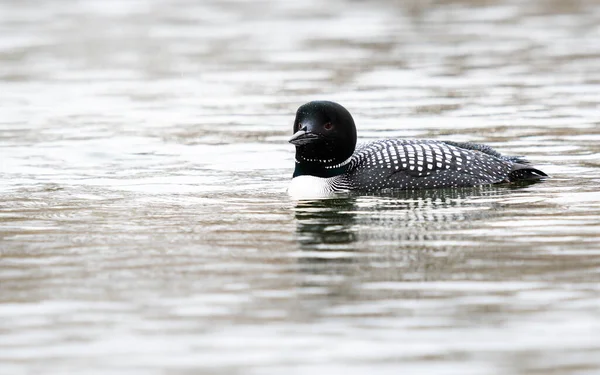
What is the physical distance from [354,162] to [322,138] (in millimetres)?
361

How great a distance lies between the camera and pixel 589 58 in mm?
19562

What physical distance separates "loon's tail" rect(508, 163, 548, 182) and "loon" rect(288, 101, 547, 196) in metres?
0.22

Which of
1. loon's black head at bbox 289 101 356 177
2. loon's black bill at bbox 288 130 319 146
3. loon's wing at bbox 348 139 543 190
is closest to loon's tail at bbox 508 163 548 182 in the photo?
loon's wing at bbox 348 139 543 190

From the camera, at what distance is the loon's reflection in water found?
24.9 ft

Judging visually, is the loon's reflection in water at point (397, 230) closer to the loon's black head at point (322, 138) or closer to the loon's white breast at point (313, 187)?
the loon's white breast at point (313, 187)

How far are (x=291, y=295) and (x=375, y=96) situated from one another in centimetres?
986

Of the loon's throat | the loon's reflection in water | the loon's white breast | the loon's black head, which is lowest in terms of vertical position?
the loon's reflection in water

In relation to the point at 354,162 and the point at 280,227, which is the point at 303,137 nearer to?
the point at 354,162

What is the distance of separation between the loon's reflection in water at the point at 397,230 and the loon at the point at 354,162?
99 mm

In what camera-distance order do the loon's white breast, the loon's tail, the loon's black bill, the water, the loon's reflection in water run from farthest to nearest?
the loon's tail → the loon's white breast → the loon's black bill → the loon's reflection in water → the water

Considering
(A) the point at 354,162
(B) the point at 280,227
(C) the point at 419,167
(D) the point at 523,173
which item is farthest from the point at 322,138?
(D) the point at 523,173

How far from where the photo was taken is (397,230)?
871cm

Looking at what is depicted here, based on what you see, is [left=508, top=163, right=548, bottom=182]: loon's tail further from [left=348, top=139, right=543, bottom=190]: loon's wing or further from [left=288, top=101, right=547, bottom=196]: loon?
[left=288, top=101, right=547, bottom=196]: loon

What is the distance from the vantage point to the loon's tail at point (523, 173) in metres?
10.6
